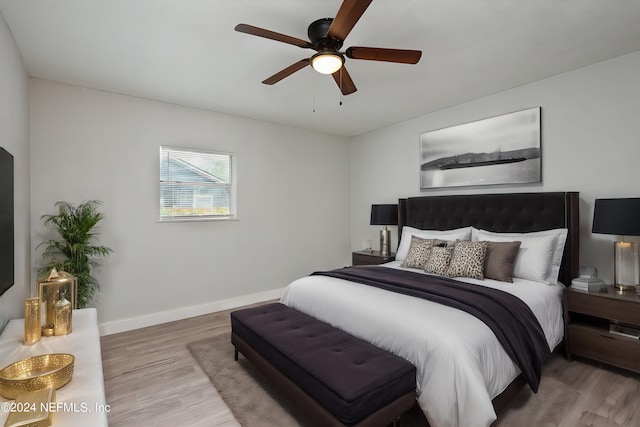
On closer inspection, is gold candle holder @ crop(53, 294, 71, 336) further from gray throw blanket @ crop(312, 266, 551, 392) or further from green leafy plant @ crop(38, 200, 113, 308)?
gray throw blanket @ crop(312, 266, 551, 392)

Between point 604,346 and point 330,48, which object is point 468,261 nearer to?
point 604,346

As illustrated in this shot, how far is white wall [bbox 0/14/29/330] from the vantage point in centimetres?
211

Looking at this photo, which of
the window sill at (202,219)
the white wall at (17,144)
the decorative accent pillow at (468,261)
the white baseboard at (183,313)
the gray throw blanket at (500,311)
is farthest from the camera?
the window sill at (202,219)

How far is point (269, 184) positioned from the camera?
4691 millimetres

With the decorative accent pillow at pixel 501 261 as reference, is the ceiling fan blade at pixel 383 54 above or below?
above

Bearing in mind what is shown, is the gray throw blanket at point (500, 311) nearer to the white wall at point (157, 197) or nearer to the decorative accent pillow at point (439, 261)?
the decorative accent pillow at point (439, 261)

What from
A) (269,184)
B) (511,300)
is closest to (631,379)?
(511,300)

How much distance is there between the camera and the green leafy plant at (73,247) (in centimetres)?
301

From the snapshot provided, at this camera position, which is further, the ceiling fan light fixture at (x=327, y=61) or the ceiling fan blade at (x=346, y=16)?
the ceiling fan light fixture at (x=327, y=61)

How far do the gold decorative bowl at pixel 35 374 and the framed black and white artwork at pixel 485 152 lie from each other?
13.2ft

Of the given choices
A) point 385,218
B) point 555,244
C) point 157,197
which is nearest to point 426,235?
point 385,218

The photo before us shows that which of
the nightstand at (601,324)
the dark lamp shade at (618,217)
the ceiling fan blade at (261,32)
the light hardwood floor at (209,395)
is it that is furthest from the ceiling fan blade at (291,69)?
the nightstand at (601,324)

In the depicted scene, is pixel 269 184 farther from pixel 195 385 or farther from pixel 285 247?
pixel 195 385

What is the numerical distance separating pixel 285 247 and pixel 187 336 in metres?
1.92
